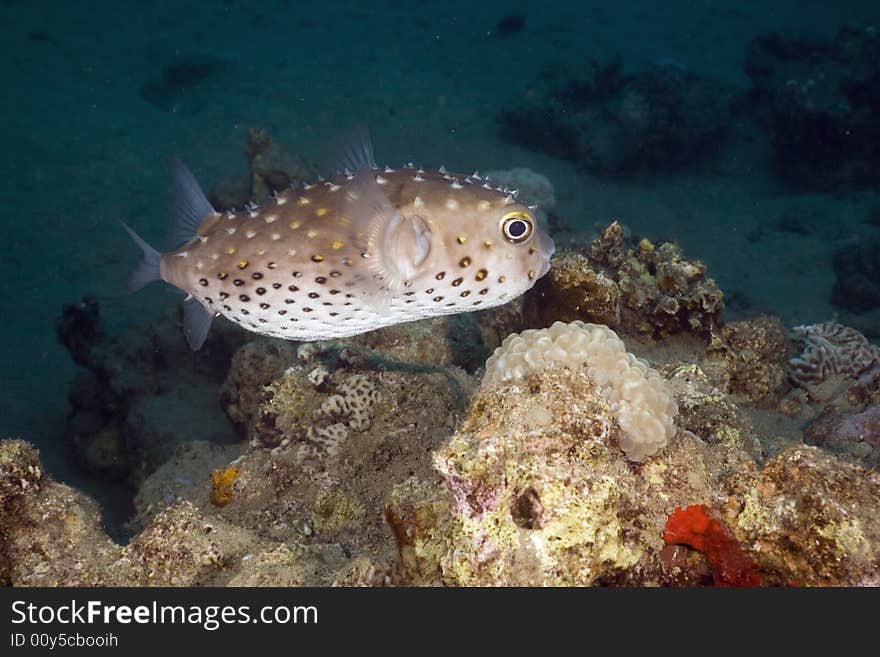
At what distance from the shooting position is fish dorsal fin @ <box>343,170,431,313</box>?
3.10 meters

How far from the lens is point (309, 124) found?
68.5 feet

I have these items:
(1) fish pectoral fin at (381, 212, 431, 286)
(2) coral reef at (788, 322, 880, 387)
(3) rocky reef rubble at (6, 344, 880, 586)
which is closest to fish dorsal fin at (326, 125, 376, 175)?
(1) fish pectoral fin at (381, 212, 431, 286)

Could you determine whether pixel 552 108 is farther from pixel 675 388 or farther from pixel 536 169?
pixel 675 388

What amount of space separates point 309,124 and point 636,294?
1713 centimetres

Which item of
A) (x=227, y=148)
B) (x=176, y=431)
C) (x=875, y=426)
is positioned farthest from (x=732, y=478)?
(x=227, y=148)

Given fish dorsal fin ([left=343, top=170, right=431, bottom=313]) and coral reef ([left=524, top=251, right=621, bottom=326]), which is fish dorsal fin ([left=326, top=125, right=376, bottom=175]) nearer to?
fish dorsal fin ([left=343, top=170, right=431, bottom=313])

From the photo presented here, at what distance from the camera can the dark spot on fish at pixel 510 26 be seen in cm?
3137

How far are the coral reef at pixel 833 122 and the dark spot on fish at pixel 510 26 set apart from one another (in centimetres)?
1605

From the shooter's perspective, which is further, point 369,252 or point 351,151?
point 351,151

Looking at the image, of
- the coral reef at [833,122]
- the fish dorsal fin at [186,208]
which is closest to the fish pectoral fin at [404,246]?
the fish dorsal fin at [186,208]

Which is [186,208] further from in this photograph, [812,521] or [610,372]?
[812,521]

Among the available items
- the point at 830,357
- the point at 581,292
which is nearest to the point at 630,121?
the point at 830,357

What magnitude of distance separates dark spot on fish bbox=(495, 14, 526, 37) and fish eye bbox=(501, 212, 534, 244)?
1232 inches

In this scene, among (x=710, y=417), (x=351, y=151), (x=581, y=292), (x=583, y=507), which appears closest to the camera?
(x=583, y=507)
